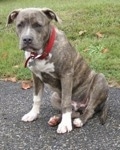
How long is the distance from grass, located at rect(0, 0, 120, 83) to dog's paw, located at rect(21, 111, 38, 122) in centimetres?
188

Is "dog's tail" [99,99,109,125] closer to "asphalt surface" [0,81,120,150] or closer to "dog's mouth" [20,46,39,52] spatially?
"asphalt surface" [0,81,120,150]

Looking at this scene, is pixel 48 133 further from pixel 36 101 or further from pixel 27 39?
pixel 27 39

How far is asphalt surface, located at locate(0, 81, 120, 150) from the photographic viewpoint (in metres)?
4.43

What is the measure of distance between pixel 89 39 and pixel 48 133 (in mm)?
3951

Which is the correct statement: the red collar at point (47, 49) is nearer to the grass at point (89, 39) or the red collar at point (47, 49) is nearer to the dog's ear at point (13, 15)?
the dog's ear at point (13, 15)

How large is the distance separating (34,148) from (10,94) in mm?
1956

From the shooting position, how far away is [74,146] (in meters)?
4.40

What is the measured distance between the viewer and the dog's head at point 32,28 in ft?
15.0

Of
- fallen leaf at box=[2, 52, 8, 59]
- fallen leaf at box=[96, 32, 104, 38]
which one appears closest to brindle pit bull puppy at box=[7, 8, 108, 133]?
fallen leaf at box=[2, 52, 8, 59]

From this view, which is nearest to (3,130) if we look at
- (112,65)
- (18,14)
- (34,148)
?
(34,148)

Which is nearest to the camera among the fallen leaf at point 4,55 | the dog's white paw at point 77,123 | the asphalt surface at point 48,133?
the asphalt surface at point 48,133

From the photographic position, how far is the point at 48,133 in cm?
476

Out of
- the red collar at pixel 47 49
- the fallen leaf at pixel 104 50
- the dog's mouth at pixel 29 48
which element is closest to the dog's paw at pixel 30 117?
the red collar at pixel 47 49

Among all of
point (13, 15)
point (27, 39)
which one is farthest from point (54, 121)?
point (13, 15)
